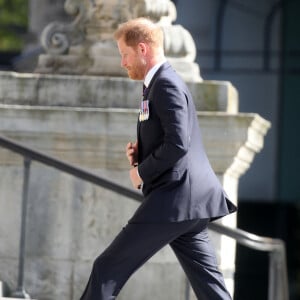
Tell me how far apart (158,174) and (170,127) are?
254 millimetres

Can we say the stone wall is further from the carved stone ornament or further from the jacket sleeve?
the jacket sleeve

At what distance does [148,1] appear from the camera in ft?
27.2

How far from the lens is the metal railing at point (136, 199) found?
23.5ft

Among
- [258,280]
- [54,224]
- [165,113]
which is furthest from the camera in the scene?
[258,280]

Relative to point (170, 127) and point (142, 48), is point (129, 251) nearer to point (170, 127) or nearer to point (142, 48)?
point (170, 127)

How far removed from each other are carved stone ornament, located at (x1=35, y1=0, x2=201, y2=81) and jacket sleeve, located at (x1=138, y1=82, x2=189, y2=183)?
6.03 ft

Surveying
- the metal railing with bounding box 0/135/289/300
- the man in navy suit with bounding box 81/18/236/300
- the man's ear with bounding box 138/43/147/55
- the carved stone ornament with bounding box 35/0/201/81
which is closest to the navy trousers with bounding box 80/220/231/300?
the man in navy suit with bounding box 81/18/236/300

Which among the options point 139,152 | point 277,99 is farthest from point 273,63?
point 139,152

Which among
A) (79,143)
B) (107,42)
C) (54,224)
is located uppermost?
(107,42)

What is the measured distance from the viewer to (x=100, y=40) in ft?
27.5

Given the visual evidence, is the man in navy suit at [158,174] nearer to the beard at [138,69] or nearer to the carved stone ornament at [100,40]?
the beard at [138,69]

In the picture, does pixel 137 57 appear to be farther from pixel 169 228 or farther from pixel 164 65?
pixel 169 228

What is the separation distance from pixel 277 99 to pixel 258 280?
8.48 feet

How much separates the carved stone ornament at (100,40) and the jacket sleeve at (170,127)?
6.03 ft
